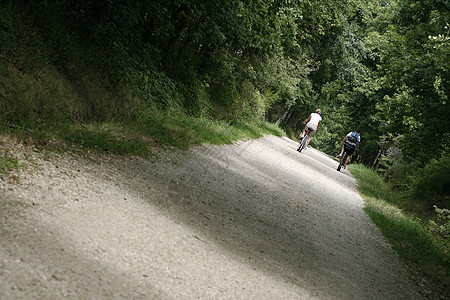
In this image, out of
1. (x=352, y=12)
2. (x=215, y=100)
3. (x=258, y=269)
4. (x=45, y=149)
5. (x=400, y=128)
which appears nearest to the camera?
(x=258, y=269)

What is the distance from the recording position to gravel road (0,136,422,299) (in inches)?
108

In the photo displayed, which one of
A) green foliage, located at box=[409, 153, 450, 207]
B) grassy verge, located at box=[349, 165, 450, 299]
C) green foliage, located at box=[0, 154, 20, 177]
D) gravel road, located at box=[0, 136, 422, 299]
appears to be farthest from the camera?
green foliage, located at box=[409, 153, 450, 207]

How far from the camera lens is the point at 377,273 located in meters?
5.41

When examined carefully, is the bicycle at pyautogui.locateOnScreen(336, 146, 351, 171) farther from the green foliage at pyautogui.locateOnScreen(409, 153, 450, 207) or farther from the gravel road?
the gravel road

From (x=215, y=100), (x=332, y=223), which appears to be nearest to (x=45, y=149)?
(x=332, y=223)

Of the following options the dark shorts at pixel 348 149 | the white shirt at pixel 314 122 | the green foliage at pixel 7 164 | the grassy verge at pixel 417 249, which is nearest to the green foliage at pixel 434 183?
the dark shorts at pixel 348 149

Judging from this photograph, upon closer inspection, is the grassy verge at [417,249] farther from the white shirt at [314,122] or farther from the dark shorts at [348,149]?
the dark shorts at [348,149]

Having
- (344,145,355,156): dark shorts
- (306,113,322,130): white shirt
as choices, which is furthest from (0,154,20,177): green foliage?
(344,145,355,156): dark shorts

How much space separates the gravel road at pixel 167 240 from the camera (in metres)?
2.76

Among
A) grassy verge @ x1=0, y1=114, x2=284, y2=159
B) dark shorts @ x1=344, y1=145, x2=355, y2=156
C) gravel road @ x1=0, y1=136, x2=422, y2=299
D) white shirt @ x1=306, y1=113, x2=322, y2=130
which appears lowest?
gravel road @ x1=0, y1=136, x2=422, y2=299

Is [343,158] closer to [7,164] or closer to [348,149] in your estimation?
[348,149]

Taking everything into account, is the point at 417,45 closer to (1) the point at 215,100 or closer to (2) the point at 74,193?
(1) the point at 215,100

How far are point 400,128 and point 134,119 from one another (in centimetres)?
1356

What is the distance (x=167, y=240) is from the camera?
377 cm
